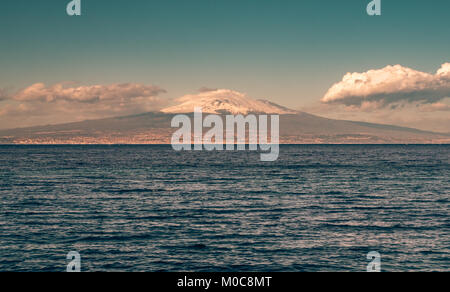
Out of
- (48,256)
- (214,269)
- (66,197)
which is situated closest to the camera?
(214,269)

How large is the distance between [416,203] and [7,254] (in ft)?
142

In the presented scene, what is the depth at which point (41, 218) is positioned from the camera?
1652 inches

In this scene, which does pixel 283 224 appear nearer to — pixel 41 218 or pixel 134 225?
pixel 134 225

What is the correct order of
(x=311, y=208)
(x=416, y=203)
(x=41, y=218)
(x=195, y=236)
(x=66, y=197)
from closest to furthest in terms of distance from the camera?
(x=195, y=236), (x=41, y=218), (x=311, y=208), (x=416, y=203), (x=66, y=197)
